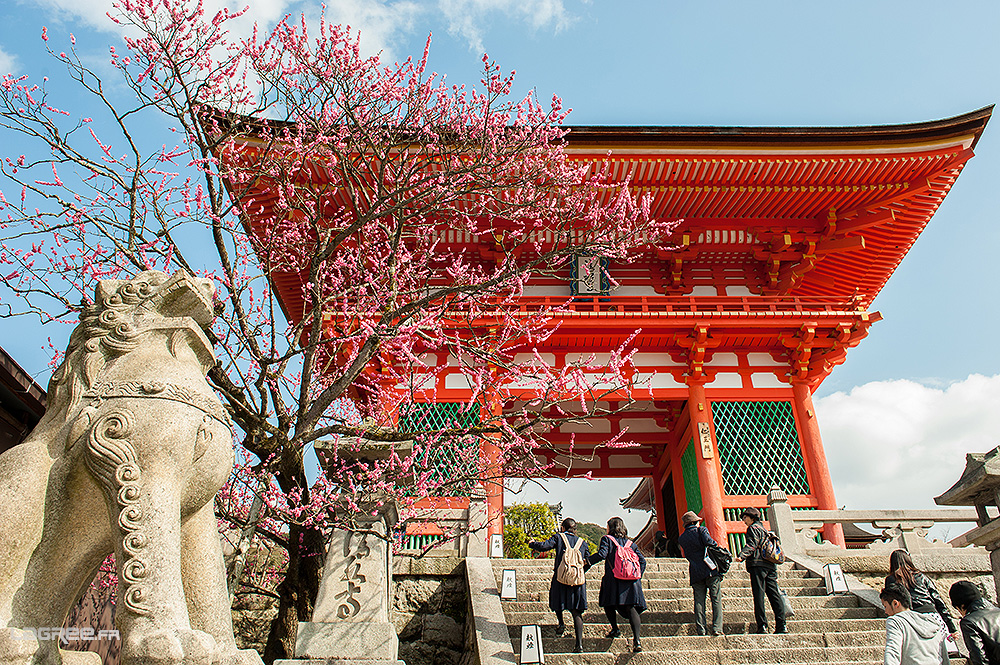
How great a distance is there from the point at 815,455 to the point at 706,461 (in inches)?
71.5

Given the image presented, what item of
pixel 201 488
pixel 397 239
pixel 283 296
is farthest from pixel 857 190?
pixel 201 488

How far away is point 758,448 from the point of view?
11398 millimetres

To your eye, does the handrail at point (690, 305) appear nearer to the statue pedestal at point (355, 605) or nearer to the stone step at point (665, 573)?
the stone step at point (665, 573)

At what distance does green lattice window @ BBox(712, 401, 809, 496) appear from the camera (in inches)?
434

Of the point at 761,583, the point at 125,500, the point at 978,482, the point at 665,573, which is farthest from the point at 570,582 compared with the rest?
the point at 125,500

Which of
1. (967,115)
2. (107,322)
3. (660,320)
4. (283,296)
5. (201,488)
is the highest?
(967,115)

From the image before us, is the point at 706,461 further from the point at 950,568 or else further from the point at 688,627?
the point at 688,627

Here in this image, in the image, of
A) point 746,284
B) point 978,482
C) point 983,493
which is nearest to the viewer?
point 978,482

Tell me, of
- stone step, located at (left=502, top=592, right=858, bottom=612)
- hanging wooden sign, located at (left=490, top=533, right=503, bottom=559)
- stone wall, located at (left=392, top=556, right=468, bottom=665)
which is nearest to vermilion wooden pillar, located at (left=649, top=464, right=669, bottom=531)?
hanging wooden sign, located at (left=490, top=533, right=503, bottom=559)

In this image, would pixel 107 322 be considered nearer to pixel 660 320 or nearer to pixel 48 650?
pixel 48 650

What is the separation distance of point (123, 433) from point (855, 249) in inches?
511

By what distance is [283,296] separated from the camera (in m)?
13.4

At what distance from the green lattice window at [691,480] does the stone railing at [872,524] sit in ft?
7.74

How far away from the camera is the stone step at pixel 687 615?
6.73m
